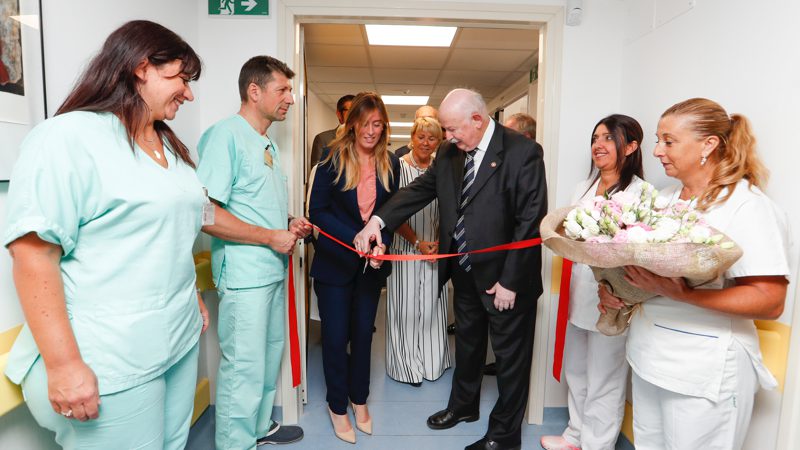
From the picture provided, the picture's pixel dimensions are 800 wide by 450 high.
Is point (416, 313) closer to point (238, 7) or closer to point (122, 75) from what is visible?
point (238, 7)

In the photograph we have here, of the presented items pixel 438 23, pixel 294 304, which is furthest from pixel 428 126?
pixel 294 304

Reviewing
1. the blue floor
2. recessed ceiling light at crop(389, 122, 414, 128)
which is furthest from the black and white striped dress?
recessed ceiling light at crop(389, 122, 414, 128)

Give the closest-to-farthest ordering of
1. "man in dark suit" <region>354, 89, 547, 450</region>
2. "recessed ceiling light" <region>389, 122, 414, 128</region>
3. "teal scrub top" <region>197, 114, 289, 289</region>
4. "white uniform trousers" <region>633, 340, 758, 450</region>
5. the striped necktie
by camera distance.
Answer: "white uniform trousers" <region>633, 340, 758, 450</region> < "teal scrub top" <region>197, 114, 289, 289</region> < "man in dark suit" <region>354, 89, 547, 450</region> < the striped necktie < "recessed ceiling light" <region>389, 122, 414, 128</region>

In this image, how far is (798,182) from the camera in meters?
1.32

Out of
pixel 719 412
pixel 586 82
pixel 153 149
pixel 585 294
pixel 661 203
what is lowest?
pixel 719 412

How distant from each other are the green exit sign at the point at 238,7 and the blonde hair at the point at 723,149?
1.95 meters

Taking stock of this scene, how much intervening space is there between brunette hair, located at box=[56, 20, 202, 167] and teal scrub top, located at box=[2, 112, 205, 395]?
1.4 inches

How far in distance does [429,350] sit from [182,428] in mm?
1885

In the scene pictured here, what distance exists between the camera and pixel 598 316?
1.95 metres

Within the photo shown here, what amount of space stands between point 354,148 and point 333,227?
1.41 feet

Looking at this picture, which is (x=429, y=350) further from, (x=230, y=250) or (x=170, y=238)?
(x=170, y=238)

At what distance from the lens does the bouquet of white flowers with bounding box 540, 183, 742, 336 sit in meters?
1.10

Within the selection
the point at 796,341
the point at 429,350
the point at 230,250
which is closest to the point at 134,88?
the point at 230,250

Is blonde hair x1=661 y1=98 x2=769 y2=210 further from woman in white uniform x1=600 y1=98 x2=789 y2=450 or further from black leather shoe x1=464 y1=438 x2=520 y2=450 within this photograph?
black leather shoe x1=464 y1=438 x2=520 y2=450
